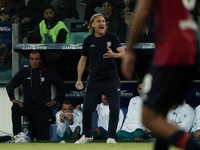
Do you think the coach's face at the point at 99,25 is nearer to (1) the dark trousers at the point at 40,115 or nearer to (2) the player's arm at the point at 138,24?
(1) the dark trousers at the point at 40,115

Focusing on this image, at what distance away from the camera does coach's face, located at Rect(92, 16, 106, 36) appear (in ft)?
27.1

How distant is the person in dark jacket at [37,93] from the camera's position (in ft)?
33.8

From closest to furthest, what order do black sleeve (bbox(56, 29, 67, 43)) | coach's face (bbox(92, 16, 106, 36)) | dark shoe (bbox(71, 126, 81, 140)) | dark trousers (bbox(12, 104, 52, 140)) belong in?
coach's face (bbox(92, 16, 106, 36)) < dark shoe (bbox(71, 126, 81, 140)) < dark trousers (bbox(12, 104, 52, 140)) < black sleeve (bbox(56, 29, 67, 43))

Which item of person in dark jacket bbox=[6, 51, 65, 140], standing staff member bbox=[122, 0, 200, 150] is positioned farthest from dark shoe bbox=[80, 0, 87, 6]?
standing staff member bbox=[122, 0, 200, 150]

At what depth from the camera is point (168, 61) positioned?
2928 millimetres

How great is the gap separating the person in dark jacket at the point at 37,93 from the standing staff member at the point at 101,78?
2.27m

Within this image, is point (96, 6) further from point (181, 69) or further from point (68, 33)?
point (181, 69)

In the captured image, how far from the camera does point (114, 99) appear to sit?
805 cm

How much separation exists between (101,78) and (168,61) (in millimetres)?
5167

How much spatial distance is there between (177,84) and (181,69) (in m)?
0.10

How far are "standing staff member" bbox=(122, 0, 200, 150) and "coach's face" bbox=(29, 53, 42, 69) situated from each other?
7.49 m

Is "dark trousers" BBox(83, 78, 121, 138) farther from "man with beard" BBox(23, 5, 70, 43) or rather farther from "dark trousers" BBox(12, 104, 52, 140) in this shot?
"man with beard" BBox(23, 5, 70, 43)

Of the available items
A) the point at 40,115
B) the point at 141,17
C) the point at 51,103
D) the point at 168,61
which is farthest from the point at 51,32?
the point at 168,61

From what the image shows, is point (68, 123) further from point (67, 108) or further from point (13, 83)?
point (13, 83)
